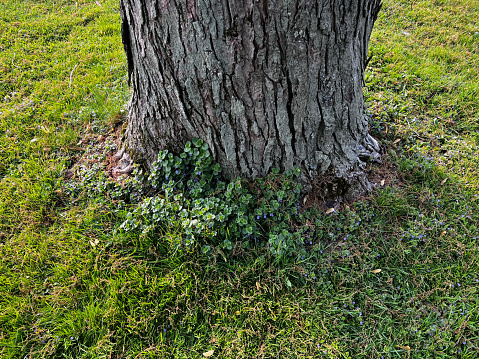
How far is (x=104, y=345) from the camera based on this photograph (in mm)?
1940

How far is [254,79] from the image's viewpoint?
78.5 inches

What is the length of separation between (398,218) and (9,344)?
294cm

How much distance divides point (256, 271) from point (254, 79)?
136cm

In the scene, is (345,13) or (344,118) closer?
(345,13)

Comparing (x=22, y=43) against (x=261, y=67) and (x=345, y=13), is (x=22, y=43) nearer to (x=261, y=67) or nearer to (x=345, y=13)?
(x=261, y=67)

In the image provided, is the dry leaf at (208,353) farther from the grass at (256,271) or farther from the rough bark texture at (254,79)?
the rough bark texture at (254,79)

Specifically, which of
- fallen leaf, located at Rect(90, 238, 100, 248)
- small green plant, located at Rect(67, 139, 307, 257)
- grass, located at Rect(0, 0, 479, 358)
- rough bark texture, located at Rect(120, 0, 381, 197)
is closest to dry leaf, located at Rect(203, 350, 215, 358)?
grass, located at Rect(0, 0, 479, 358)

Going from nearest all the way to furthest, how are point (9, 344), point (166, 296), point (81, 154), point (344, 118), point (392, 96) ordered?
point (9, 344), point (166, 296), point (344, 118), point (81, 154), point (392, 96)

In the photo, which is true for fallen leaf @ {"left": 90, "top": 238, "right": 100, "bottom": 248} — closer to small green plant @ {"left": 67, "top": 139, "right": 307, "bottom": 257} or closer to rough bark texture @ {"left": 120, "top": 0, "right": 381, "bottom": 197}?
small green plant @ {"left": 67, "top": 139, "right": 307, "bottom": 257}

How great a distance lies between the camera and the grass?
1.98 m

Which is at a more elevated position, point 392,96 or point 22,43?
point 22,43

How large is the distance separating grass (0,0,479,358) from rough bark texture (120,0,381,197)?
2.00 feet

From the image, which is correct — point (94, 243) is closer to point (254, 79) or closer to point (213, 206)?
point (213, 206)

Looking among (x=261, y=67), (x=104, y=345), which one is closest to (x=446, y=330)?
(x=261, y=67)
